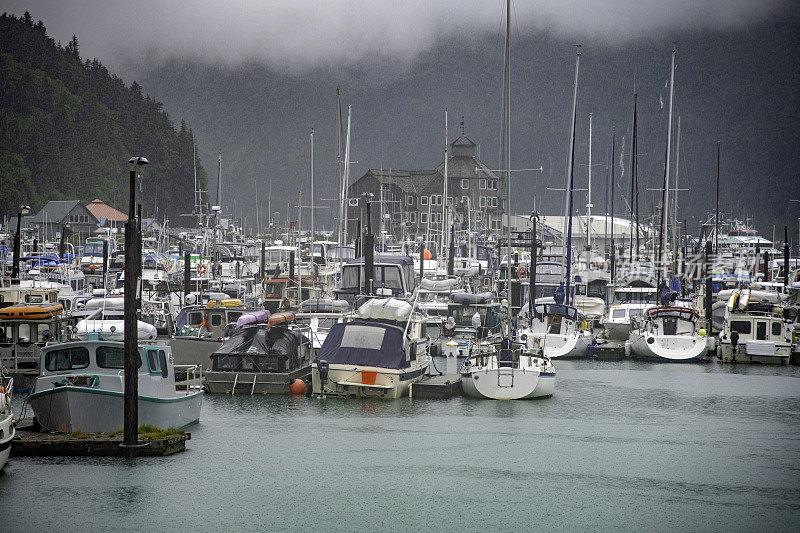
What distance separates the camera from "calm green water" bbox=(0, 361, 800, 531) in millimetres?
17219

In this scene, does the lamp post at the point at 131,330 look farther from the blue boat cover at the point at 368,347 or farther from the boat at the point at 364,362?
the blue boat cover at the point at 368,347

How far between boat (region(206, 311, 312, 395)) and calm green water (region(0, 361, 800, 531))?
639 millimetres

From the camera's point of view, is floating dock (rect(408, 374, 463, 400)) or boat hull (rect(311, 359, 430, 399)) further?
floating dock (rect(408, 374, 463, 400))

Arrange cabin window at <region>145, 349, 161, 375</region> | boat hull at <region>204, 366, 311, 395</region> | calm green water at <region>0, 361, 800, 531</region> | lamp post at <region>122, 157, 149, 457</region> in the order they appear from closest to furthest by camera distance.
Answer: calm green water at <region>0, 361, 800, 531</region>
lamp post at <region>122, 157, 149, 457</region>
cabin window at <region>145, 349, 161, 375</region>
boat hull at <region>204, 366, 311, 395</region>

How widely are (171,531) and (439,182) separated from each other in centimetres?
12656

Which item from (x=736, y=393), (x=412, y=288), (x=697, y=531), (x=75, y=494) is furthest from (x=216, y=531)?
(x=412, y=288)

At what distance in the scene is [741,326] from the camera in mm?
42156

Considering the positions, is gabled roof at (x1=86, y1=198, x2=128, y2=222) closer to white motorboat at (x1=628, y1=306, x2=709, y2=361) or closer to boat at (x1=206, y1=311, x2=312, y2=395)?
white motorboat at (x1=628, y1=306, x2=709, y2=361)

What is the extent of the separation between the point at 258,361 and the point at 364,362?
142 inches

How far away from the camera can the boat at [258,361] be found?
29.4m

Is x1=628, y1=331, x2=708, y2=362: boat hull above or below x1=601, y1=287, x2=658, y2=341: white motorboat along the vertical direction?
below

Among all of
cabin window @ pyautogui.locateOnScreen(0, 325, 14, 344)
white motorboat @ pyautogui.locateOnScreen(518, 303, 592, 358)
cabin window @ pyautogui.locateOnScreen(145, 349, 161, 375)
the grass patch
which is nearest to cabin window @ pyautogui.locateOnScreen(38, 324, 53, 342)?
cabin window @ pyautogui.locateOnScreen(0, 325, 14, 344)

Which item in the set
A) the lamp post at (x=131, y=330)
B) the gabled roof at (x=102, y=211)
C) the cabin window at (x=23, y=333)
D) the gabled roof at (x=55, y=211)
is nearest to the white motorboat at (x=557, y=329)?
the cabin window at (x=23, y=333)

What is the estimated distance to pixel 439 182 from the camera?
141m
